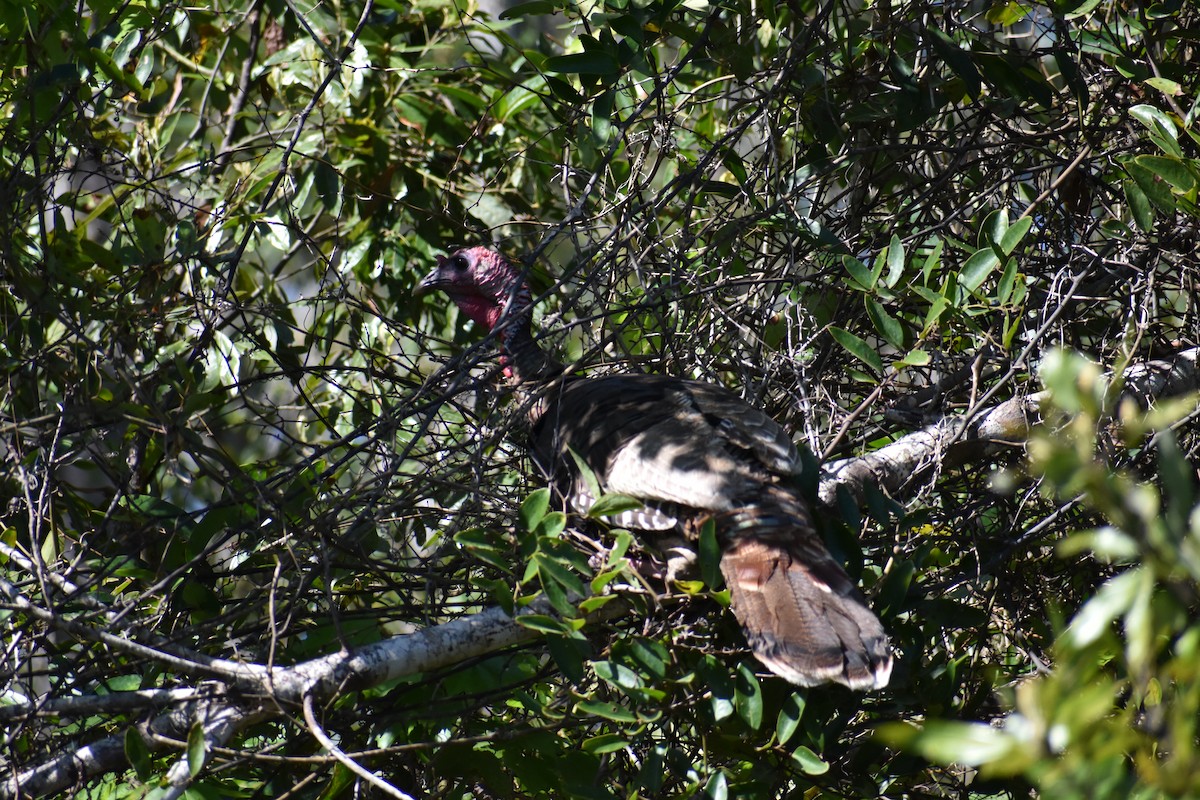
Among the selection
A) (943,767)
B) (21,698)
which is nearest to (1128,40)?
(943,767)

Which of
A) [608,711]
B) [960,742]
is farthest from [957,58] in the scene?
[960,742]

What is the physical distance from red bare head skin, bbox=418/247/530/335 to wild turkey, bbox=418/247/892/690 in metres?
0.65

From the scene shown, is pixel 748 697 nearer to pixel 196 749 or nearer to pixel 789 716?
pixel 789 716

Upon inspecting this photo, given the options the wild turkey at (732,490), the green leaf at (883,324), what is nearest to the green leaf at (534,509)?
the wild turkey at (732,490)

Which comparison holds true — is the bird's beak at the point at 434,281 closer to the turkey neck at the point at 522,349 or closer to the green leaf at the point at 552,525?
the turkey neck at the point at 522,349

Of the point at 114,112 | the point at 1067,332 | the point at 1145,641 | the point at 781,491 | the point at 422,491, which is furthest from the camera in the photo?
the point at 114,112

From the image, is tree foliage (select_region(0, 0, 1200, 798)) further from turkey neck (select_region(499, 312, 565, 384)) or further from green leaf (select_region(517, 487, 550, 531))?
turkey neck (select_region(499, 312, 565, 384))

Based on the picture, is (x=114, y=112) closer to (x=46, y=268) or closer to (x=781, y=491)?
(x=46, y=268)

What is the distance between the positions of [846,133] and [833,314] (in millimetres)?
661

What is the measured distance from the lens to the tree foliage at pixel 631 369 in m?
2.53

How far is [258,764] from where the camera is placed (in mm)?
2818

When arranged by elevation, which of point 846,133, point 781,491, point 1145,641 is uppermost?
point 1145,641

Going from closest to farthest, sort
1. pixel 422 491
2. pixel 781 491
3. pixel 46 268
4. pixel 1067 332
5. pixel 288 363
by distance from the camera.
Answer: pixel 46 268, pixel 781 491, pixel 422 491, pixel 1067 332, pixel 288 363

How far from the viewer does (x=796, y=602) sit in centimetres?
267
